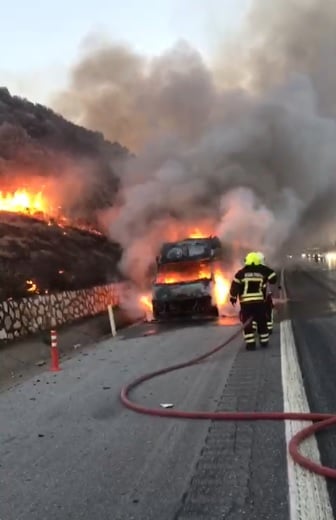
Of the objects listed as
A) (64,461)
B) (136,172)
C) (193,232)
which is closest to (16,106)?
(136,172)

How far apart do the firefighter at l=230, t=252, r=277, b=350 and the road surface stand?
24.5 inches

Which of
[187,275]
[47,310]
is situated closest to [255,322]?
[187,275]

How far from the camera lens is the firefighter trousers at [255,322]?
32.0ft

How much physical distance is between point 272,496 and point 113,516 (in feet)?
3.22

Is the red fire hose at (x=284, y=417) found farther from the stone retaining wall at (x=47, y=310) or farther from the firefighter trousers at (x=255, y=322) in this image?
the stone retaining wall at (x=47, y=310)

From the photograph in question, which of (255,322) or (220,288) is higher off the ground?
(220,288)

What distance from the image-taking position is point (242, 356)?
926cm

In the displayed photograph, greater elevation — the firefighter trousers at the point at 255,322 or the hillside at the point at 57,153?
the hillside at the point at 57,153

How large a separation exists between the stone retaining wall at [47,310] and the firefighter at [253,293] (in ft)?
19.8

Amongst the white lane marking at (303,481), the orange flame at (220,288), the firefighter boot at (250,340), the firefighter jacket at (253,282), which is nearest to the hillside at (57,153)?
the orange flame at (220,288)

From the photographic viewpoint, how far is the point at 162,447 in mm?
4781

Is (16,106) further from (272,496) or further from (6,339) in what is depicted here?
(272,496)

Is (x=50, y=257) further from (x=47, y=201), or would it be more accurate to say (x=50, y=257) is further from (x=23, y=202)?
(x=47, y=201)

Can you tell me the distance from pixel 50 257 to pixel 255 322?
15.6 m
